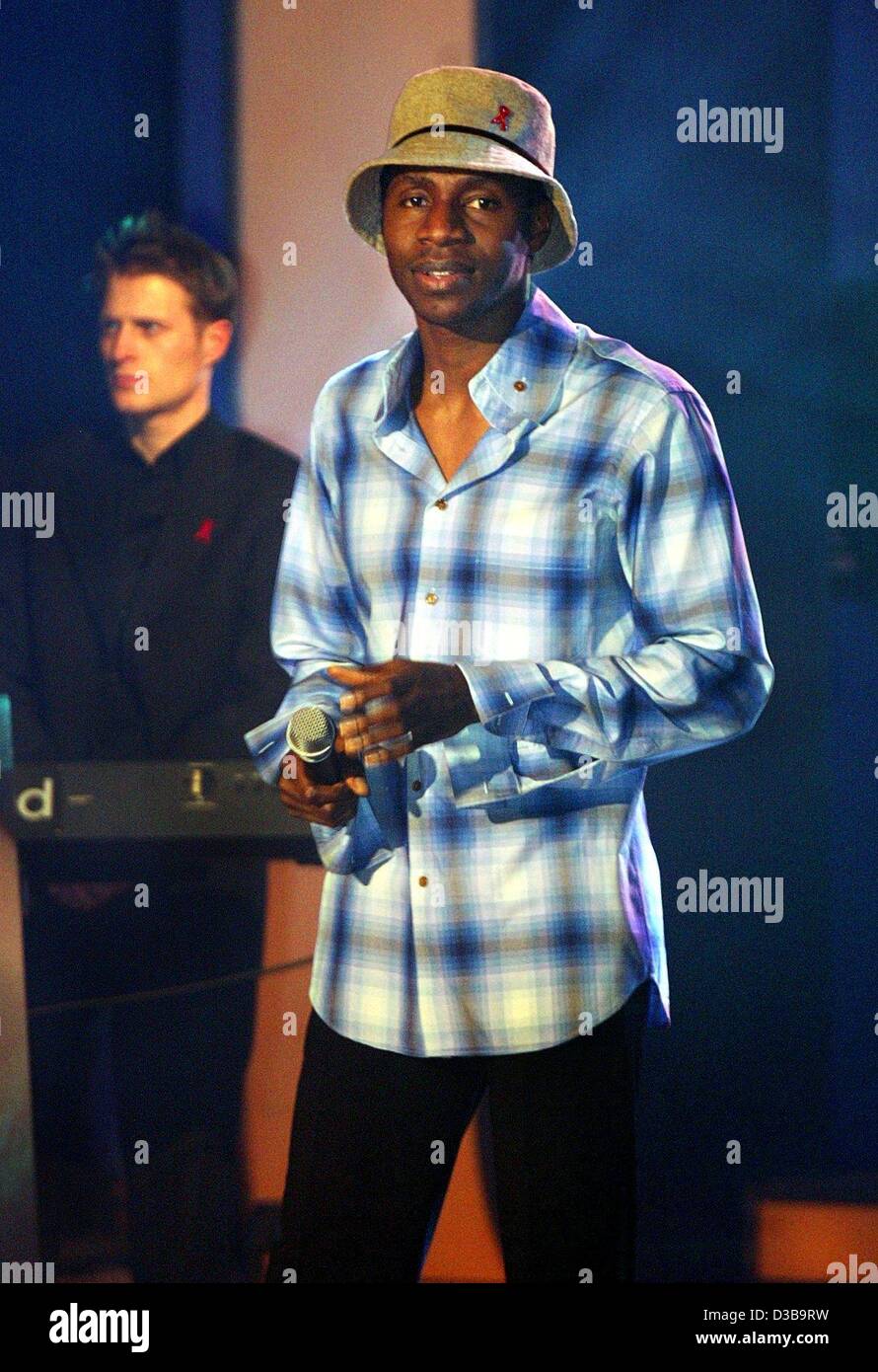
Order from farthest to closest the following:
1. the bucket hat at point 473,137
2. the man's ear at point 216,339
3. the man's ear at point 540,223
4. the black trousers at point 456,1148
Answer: the man's ear at point 216,339 < the man's ear at point 540,223 < the bucket hat at point 473,137 < the black trousers at point 456,1148

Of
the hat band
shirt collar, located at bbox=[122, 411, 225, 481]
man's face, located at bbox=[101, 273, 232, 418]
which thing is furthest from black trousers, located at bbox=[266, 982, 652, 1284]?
the hat band

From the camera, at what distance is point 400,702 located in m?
2.77

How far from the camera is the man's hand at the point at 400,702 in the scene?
277 cm

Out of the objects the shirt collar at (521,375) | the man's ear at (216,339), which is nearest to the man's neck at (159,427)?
the man's ear at (216,339)

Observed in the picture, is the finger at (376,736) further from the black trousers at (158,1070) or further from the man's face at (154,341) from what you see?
the man's face at (154,341)

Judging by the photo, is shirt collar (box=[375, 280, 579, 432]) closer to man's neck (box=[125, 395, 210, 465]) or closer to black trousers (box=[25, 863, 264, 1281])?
man's neck (box=[125, 395, 210, 465])

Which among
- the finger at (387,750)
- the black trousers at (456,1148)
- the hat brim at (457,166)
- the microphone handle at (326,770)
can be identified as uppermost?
the hat brim at (457,166)

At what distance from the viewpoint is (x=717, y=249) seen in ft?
10.3

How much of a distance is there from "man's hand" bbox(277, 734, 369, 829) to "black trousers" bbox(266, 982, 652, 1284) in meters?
0.39

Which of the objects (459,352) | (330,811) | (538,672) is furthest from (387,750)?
(459,352)

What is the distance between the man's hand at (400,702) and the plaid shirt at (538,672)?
44mm

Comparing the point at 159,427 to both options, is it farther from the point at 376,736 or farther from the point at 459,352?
the point at 376,736

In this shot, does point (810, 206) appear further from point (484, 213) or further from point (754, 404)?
point (484, 213)

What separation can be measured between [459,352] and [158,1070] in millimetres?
1508
